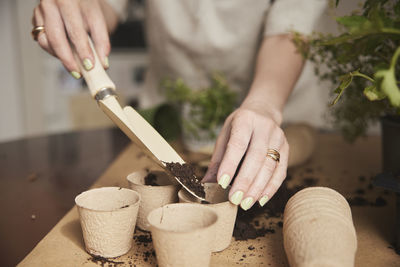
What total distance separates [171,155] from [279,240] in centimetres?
32

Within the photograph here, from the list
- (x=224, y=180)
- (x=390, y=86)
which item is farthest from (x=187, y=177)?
(x=390, y=86)

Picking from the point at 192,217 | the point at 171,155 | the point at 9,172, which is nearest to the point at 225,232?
the point at 192,217

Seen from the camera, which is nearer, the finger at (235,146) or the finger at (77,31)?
the finger at (235,146)

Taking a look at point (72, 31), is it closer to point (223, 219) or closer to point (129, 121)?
point (129, 121)

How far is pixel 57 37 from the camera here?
3.29 ft

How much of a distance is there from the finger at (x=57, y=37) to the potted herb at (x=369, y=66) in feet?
2.04

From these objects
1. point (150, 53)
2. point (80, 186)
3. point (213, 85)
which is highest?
point (150, 53)

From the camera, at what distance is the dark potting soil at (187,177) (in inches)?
32.2

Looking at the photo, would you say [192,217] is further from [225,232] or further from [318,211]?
[318,211]

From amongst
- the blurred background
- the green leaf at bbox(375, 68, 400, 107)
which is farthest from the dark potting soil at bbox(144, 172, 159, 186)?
the blurred background

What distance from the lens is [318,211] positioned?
2.26 ft

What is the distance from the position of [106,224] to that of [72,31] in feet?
1.78

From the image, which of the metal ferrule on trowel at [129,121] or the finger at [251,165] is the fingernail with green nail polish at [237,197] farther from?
the metal ferrule on trowel at [129,121]

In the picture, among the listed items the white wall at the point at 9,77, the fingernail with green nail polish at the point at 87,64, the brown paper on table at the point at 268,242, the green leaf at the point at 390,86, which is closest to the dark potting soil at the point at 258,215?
the brown paper on table at the point at 268,242
